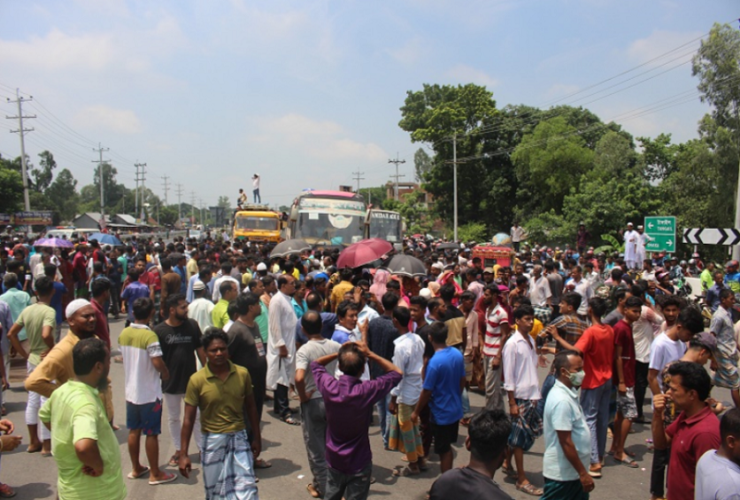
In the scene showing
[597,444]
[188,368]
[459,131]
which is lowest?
[597,444]

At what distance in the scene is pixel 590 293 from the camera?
11.3 m

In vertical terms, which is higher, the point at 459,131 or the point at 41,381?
the point at 459,131

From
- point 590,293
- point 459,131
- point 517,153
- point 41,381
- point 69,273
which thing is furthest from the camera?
point 459,131

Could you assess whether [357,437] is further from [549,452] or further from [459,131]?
[459,131]

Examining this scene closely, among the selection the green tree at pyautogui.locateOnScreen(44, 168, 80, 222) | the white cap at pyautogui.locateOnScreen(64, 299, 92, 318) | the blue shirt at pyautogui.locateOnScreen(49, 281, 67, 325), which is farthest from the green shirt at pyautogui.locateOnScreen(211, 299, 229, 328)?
the green tree at pyautogui.locateOnScreen(44, 168, 80, 222)

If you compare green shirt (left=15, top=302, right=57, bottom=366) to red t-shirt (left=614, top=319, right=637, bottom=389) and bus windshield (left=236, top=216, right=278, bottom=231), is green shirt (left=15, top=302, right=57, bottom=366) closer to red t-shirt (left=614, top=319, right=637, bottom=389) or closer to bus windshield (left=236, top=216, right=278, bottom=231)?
red t-shirt (left=614, top=319, right=637, bottom=389)

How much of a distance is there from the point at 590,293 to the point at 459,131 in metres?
31.7

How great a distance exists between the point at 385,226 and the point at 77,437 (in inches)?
615

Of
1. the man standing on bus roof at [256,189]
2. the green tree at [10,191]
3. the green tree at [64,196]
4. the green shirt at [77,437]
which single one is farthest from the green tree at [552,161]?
the green tree at [64,196]

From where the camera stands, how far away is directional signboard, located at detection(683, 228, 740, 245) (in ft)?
45.2

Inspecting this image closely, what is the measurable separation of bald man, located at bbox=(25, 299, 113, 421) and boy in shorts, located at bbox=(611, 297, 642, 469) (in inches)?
198

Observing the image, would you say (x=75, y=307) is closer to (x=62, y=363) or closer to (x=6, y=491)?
(x=62, y=363)

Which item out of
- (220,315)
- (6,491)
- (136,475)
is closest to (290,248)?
(220,315)

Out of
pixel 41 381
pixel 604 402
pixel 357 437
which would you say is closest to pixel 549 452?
pixel 357 437
